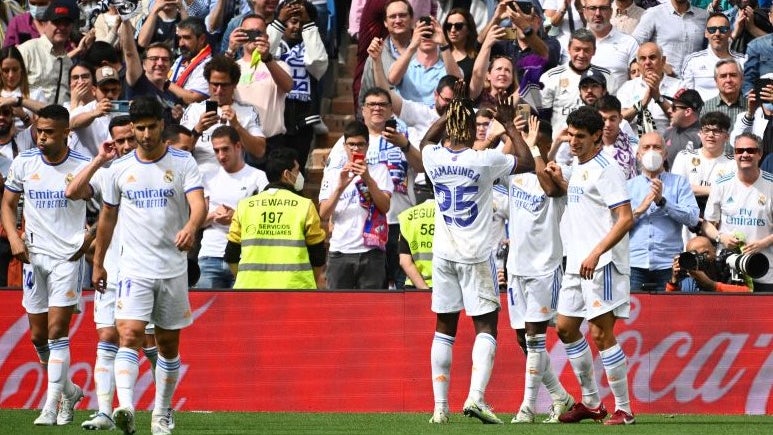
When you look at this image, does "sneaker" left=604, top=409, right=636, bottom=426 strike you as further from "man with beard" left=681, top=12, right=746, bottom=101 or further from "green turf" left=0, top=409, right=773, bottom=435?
"man with beard" left=681, top=12, right=746, bottom=101

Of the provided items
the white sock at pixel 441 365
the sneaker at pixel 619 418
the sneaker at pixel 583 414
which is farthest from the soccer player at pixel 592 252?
the white sock at pixel 441 365

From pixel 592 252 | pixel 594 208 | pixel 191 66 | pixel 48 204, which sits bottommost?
pixel 48 204

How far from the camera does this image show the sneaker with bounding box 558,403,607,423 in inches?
484

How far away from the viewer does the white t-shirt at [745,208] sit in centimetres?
1538

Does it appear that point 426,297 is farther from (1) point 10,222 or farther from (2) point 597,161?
(1) point 10,222

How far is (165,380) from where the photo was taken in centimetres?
1127

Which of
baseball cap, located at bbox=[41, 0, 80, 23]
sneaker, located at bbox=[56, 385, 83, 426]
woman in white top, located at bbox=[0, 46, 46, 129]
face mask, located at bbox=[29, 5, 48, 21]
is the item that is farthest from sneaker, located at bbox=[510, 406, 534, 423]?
face mask, located at bbox=[29, 5, 48, 21]

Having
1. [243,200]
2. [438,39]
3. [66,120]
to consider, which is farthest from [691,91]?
[66,120]

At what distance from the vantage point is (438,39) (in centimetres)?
1741

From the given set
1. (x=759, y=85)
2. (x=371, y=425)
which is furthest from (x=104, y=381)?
(x=759, y=85)

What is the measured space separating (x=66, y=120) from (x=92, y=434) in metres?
2.86

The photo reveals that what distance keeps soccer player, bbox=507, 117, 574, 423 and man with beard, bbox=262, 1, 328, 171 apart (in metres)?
5.26

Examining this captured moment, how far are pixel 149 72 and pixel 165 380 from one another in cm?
700

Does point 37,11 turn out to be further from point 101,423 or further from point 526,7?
point 101,423
